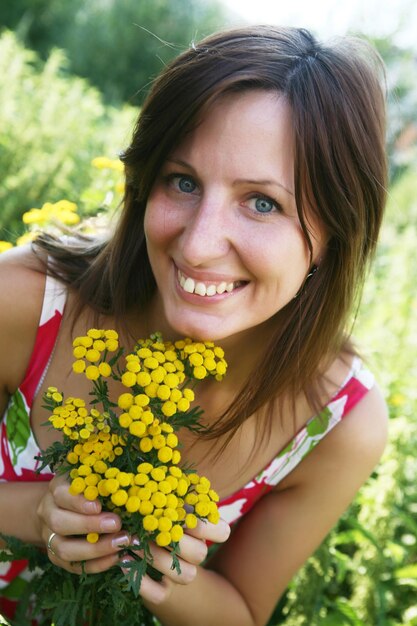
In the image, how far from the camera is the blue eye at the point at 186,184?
1393 millimetres

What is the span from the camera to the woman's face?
51.1 inches

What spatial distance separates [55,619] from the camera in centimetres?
115

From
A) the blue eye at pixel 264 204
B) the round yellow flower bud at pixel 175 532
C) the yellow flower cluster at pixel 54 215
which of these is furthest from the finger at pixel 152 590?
the yellow flower cluster at pixel 54 215

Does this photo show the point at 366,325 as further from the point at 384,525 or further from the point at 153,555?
the point at 153,555

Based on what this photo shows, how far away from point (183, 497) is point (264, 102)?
0.73 metres

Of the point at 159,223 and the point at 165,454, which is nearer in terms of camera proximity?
the point at 165,454

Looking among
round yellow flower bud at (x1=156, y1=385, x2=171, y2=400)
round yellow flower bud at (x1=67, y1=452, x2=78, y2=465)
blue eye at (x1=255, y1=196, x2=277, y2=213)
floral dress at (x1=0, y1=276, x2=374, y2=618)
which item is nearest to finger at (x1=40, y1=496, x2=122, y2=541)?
round yellow flower bud at (x1=67, y1=452, x2=78, y2=465)

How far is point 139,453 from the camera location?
3.57 feet

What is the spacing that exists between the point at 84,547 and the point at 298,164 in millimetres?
773

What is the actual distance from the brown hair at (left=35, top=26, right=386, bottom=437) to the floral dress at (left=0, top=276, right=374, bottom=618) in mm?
115

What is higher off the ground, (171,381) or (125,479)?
(171,381)

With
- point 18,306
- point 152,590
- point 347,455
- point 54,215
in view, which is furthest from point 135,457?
point 54,215

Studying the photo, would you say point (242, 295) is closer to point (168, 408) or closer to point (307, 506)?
point (168, 408)

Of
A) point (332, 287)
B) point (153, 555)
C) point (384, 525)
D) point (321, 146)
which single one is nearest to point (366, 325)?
point (384, 525)
